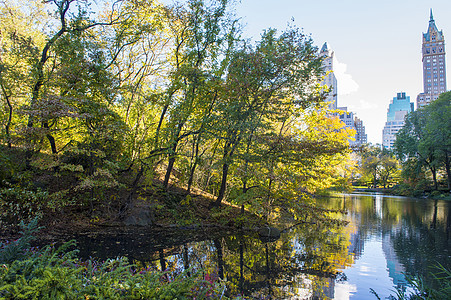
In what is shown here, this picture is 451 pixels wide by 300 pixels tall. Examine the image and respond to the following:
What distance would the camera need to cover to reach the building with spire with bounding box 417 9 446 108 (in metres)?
128

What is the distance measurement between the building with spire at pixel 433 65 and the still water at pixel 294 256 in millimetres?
142637

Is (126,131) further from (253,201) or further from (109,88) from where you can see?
(253,201)

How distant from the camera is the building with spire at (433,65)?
128 m

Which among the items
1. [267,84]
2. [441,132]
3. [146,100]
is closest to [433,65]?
[441,132]

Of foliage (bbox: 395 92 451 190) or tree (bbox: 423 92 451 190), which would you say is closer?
tree (bbox: 423 92 451 190)

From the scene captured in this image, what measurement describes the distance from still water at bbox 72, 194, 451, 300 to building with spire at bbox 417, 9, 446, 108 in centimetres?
14264

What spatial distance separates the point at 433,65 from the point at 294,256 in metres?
158

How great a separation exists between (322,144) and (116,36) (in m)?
9.74

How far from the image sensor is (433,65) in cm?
13038

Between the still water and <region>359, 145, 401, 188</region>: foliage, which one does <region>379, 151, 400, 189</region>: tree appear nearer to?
<region>359, 145, 401, 188</region>: foliage

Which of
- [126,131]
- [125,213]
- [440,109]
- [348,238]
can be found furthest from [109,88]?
[440,109]

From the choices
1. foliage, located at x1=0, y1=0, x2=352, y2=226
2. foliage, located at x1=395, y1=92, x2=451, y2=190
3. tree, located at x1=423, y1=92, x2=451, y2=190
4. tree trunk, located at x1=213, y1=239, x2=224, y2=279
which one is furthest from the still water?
foliage, located at x1=395, y1=92, x2=451, y2=190

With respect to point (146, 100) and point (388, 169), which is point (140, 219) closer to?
point (146, 100)

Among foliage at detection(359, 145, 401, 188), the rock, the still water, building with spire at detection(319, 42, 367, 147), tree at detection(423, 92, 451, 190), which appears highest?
building with spire at detection(319, 42, 367, 147)
